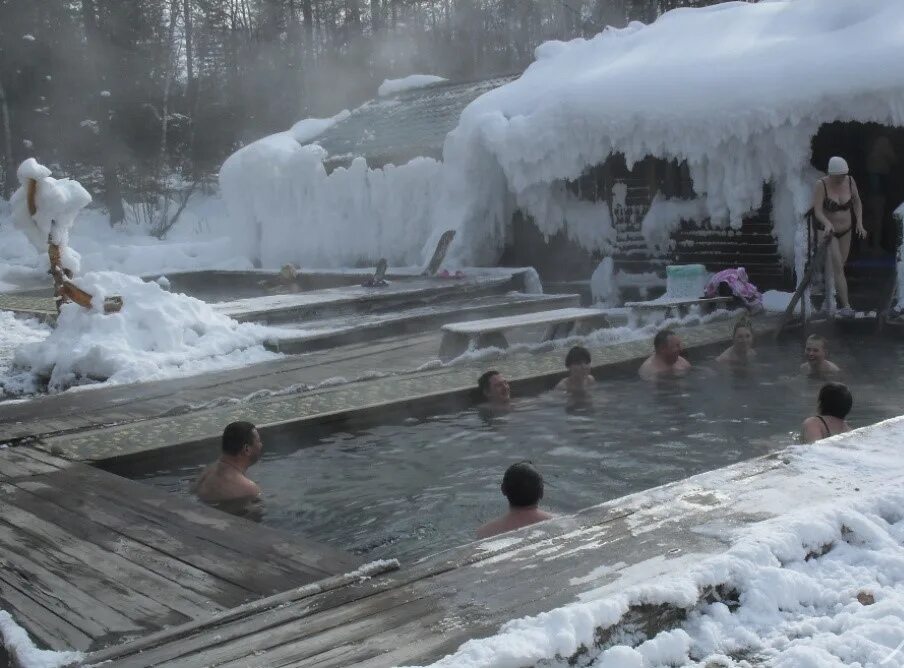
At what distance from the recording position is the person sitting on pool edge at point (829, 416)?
548cm

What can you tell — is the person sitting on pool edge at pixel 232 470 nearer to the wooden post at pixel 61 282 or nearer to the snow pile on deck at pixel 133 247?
the wooden post at pixel 61 282

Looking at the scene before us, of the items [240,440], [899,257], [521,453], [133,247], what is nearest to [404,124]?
[133,247]

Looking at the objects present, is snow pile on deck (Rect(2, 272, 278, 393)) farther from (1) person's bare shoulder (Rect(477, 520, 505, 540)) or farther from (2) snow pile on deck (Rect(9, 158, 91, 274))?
(1) person's bare shoulder (Rect(477, 520, 505, 540))

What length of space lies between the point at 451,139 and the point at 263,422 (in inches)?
348

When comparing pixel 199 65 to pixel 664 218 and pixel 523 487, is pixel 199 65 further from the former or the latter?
pixel 523 487

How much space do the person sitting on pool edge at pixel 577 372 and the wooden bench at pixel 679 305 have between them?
3153mm

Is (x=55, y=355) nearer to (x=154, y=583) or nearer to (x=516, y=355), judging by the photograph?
(x=516, y=355)

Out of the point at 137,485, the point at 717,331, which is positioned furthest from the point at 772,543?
the point at 717,331

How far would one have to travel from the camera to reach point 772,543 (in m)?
3.29

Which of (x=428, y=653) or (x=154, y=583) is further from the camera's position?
(x=154, y=583)

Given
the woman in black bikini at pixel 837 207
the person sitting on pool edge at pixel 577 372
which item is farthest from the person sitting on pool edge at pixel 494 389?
the woman in black bikini at pixel 837 207

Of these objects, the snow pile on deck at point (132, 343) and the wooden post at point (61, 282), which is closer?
the snow pile on deck at point (132, 343)

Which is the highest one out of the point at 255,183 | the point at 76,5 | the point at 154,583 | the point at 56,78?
the point at 76,5

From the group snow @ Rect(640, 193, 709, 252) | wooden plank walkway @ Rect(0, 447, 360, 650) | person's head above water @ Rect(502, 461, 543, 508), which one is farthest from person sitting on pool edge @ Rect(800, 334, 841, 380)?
wooden plank walkway @ Rect(0, 447, 360, 650)
